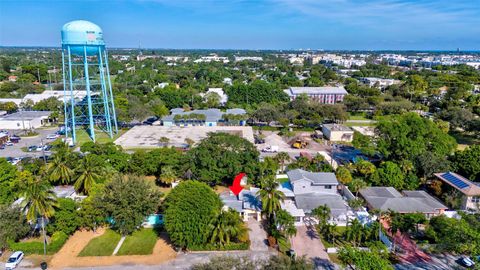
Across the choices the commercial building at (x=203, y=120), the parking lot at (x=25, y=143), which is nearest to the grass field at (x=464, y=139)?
the commercial building at (x=203, y=120)

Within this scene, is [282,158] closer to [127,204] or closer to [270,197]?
[270,197]

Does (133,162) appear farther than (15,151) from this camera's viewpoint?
No

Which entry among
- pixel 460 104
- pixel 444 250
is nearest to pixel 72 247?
pixel 444 250

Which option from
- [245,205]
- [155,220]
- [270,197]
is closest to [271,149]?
[245,205]

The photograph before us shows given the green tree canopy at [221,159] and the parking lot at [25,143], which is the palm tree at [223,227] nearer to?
the green tree canopy at [221,159]

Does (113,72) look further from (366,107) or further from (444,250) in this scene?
(444,250)
